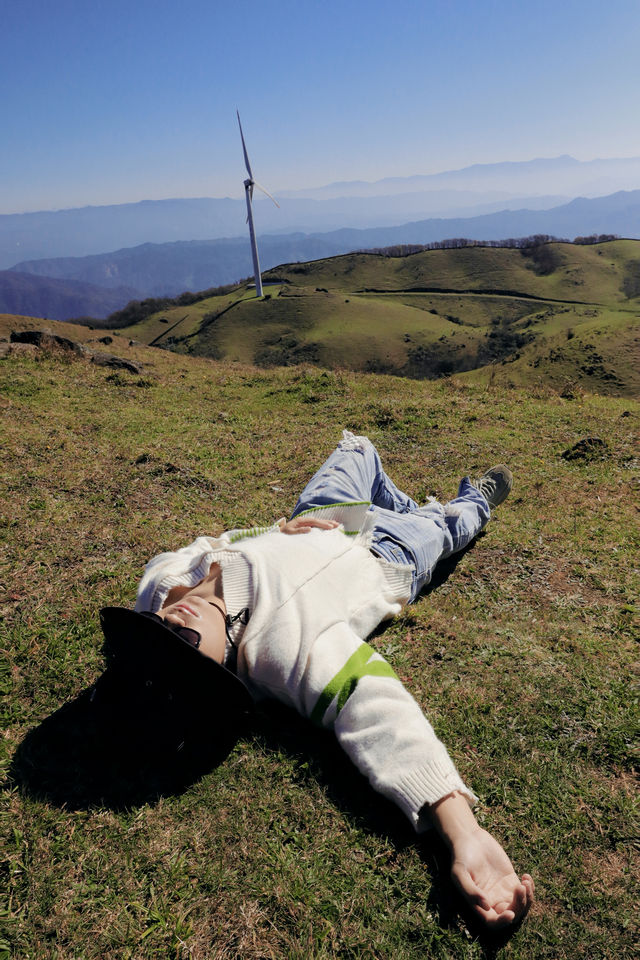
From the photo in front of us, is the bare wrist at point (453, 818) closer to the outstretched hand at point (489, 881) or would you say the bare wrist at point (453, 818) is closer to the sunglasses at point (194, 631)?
the outstretched hand at point (489, 881)

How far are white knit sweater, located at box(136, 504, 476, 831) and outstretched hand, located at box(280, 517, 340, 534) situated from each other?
15cm

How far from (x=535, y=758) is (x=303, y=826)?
5.22 ft

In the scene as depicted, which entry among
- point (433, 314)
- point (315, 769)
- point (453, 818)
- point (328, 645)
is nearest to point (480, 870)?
point (453, 818)

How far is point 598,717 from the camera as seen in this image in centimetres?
377

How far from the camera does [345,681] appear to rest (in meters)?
3.06

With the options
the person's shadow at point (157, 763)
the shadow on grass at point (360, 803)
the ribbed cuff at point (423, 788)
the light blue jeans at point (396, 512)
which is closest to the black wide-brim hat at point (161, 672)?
the person's shadow at point (157, 763)

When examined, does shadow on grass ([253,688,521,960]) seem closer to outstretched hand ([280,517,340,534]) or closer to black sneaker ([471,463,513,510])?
outstretched hand ([280,517,340,534])

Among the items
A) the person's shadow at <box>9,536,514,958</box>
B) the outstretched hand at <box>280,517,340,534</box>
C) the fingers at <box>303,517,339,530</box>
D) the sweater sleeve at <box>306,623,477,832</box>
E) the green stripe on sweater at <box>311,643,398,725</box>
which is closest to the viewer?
the sweater sleeve at <box>306,623,477,832</box>

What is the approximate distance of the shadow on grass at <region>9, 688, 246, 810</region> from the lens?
3055 mm

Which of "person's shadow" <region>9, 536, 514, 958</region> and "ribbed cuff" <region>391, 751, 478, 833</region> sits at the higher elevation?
"ribbed cuff" <region>391, 751, 478, 833</region>

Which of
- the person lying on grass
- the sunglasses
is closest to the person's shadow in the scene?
the person lying on grass

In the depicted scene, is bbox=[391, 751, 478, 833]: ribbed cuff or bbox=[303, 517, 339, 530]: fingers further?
bbox=[303, 517, 339, 530]: fingers

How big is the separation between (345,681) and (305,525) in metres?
1.46

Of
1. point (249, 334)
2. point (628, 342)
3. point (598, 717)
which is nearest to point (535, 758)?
point (598, 717)
